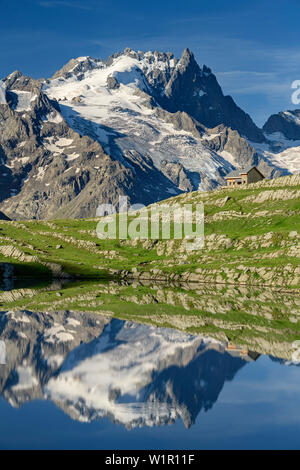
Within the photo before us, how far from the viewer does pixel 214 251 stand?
532 ft

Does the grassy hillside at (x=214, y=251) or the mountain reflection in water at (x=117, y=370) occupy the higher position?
the grassy hillside at (x=214, y=251)

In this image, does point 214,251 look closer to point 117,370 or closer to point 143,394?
point 117,370

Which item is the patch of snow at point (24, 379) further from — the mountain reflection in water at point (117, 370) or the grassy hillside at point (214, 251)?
the grassy hillside at point (214, 251)

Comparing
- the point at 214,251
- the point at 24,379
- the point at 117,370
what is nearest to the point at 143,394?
the point at 117,370

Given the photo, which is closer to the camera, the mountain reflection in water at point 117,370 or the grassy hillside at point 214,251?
the mountain reflection in water at point 117,370

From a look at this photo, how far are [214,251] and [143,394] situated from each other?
118 meters

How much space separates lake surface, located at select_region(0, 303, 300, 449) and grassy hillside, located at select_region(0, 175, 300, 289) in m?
71.2

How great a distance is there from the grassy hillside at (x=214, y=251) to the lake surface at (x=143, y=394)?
234ft

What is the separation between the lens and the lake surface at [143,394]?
37.2 metres

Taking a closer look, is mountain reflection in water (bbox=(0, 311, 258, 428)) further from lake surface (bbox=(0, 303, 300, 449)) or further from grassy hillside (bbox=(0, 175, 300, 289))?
grassy hillside (bbox=(0, 175, 300, 289))

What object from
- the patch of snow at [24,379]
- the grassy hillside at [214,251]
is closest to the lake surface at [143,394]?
the patch of snow at [24,379]
